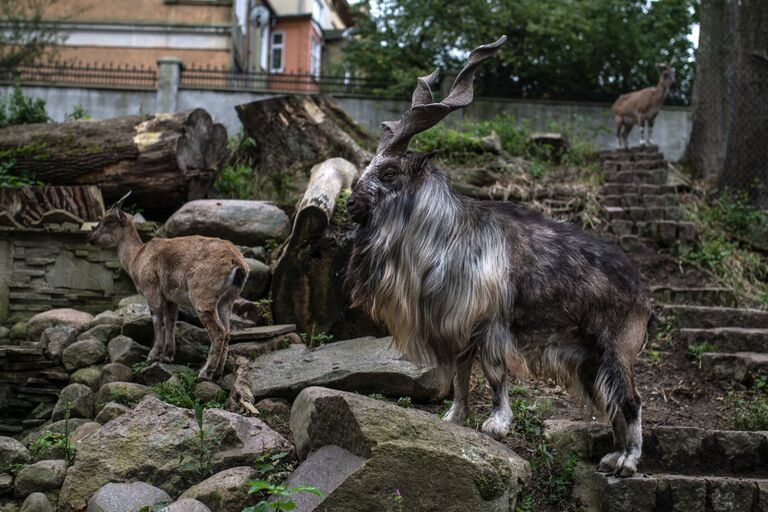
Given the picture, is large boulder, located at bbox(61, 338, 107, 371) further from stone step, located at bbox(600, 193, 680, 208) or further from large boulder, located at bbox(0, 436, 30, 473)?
stone step, located at bbox(600, 193, 680, 208)

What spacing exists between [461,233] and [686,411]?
→ 3.19 m

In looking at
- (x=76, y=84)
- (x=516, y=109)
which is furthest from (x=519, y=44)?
(x=76, y=84)

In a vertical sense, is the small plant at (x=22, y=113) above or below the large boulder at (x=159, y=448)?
above

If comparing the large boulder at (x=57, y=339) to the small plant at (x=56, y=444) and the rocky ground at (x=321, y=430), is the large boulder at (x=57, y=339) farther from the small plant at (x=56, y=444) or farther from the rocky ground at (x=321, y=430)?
the small plant at (x=56, y=444)

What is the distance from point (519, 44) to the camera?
19641mm

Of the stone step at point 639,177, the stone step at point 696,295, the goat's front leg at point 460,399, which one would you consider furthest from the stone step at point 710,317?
the goat's front leg at point 460,399

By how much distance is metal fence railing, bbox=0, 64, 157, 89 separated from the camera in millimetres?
17884

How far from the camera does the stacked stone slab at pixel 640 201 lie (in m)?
10.4

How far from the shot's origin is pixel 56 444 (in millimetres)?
5715

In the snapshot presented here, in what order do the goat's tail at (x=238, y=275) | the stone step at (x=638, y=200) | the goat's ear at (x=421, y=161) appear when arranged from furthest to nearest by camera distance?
the stone step at (x=638, y=200)
the goat's tail at (x=238, y=275)
the goat's ear at (x=421, y=161)

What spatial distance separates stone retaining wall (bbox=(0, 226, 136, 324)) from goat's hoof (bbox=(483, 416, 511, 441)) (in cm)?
514

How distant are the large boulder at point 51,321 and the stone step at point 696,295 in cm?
586

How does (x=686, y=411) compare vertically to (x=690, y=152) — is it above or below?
below

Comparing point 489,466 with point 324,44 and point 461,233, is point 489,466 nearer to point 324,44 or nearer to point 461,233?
point 461,233
